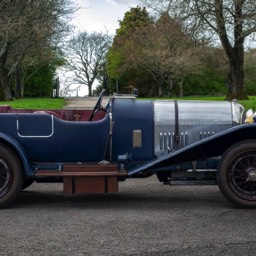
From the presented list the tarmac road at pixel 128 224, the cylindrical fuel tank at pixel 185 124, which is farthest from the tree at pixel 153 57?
the tarmac road at pixel 128 224

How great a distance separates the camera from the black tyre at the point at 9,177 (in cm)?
530

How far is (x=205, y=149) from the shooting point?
540 centimetres

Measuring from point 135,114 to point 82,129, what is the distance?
0.62 meters

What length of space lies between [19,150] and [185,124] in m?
1.88

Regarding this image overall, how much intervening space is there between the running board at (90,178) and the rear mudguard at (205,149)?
8.1 inches

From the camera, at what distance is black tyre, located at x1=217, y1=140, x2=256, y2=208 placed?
5199mm

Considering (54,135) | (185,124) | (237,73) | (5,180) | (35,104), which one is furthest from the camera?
(237,73)

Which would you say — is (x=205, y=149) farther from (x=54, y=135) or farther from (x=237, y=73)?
(x=237, y=73)

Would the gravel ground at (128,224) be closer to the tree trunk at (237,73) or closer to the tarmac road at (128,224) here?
the tarmac road at (128,224)

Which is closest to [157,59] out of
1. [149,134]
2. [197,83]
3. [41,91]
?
[197,83]

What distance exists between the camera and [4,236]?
429 centimetres

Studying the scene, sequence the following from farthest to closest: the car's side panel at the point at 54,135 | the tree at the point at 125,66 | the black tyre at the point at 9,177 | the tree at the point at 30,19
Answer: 1. the tree at the point at 125,66
2. the tree at the point at 30,19
3. the car's side panel at the point at 54,135
4. the black tyre at the point at 9,177

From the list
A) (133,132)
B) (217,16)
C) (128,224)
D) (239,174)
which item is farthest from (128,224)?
(217,16)

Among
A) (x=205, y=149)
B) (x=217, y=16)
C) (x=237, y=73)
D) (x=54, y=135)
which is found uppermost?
(x=217, y=16)
